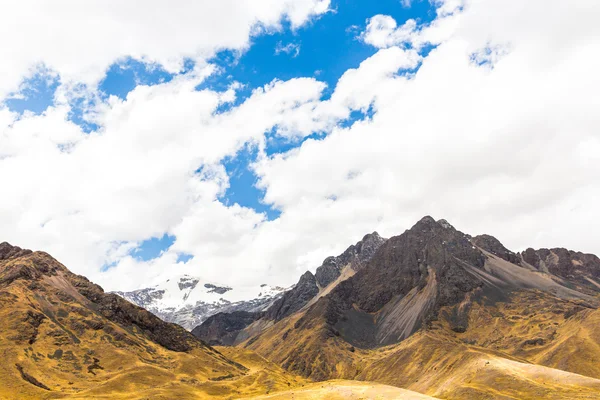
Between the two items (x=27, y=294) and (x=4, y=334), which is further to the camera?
(x=27, y=294)

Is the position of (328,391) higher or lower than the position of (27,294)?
lower

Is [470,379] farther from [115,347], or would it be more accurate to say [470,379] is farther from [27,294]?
[27,294]

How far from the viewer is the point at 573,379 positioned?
13688cm

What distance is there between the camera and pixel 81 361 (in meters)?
162

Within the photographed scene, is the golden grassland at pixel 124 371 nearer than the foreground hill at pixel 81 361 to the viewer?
Yes

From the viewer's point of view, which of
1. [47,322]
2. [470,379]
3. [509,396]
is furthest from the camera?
[47,322]

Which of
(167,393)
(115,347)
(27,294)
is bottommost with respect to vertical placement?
(167,393)

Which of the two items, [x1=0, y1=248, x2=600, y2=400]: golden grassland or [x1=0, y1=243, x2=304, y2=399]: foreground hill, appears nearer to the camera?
[x1=0, y1=248, x2=600, y2=400]: golden grassland

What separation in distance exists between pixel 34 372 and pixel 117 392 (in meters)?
26.8

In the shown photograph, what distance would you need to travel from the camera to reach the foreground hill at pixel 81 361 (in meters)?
141

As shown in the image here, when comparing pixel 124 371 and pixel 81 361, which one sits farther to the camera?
pixel 81 361

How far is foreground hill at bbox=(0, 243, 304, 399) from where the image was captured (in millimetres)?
140750

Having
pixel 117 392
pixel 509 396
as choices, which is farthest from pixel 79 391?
pixel 509 396

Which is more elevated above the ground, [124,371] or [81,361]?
[81,361]
